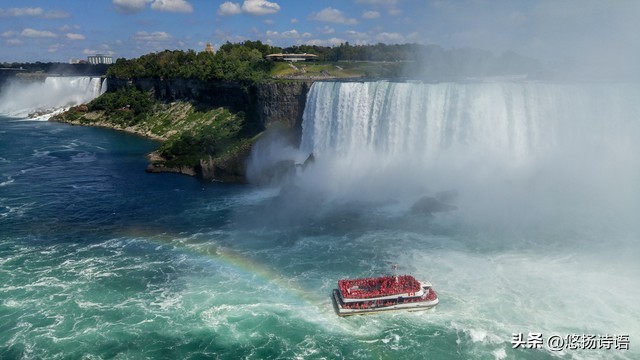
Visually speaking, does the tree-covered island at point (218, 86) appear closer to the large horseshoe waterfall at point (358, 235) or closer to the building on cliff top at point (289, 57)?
the building on cliff top at point (289, 57)

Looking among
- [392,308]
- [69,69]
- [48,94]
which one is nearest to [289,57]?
[48,94]

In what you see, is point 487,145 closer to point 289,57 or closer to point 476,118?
point 476,118

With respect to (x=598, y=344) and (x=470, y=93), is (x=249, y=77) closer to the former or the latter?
(x=470, y=93)

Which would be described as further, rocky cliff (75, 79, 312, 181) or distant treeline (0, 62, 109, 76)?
distant treeline (0, 62, 109, 76)

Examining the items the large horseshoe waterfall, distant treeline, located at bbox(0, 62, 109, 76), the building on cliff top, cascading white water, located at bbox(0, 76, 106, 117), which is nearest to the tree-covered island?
the building on cliff top

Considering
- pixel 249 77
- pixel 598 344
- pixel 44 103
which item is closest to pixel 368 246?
pixel 598 344

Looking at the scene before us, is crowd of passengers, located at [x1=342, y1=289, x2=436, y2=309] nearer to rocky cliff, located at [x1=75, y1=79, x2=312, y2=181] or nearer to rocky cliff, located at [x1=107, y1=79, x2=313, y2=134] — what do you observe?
rocky cliff, located at [x1=75, y1=79, x2=312, y2=181]
